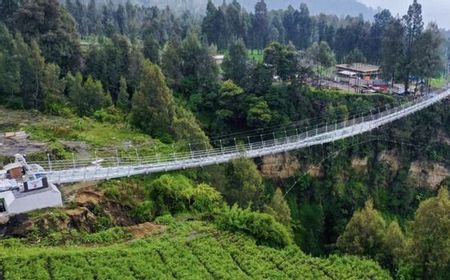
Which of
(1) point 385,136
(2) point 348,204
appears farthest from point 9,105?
(1) point 385,136

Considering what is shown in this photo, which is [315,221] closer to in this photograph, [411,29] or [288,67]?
[288,67]

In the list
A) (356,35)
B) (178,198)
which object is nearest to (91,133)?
(178,198)

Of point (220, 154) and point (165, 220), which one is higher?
point (220, 154)

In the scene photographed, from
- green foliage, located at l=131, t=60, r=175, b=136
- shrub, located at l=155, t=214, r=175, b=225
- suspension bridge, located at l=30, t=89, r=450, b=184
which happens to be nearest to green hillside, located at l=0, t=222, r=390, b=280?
shrub, located at l=155, t=214, r=175, b=225

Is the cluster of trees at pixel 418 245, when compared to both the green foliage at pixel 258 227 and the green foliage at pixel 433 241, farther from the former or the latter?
the green foliage at pixel 258 227

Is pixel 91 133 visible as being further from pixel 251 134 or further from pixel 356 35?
pixel 356 35

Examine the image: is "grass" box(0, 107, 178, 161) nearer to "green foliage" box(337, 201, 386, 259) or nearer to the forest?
the forest
